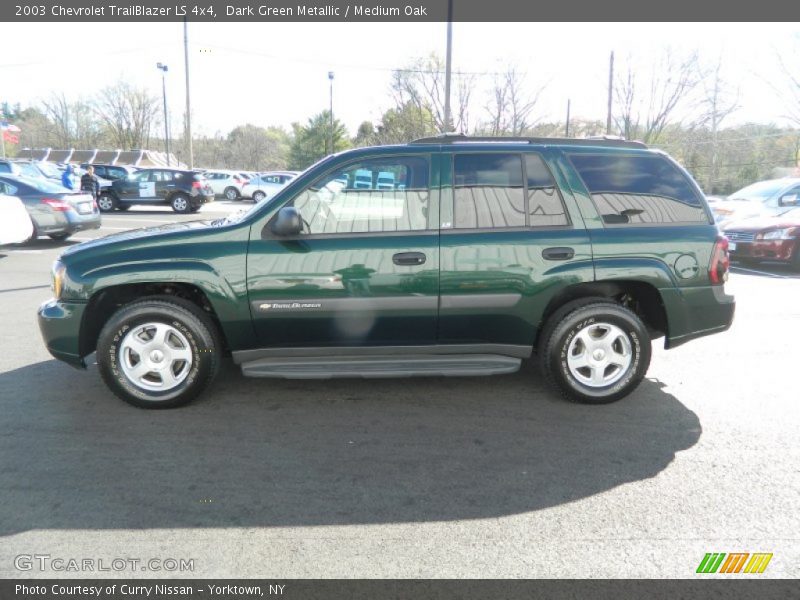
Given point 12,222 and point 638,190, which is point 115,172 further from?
point 638,190

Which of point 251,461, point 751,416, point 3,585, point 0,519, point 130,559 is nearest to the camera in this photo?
point 3,585

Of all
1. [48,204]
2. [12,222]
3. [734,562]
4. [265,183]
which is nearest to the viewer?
[734,562]

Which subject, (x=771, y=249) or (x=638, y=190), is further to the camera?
(x=771, y=249)

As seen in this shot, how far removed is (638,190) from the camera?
13.5 feet

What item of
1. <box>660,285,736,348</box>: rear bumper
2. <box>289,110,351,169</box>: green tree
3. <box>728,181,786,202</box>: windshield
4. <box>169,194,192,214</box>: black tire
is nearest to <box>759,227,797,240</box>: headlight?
<box>728,181,786,202</box>: windshield

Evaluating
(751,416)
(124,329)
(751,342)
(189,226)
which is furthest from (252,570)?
(751,342)

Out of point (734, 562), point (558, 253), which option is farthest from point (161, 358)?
point (734, 562)

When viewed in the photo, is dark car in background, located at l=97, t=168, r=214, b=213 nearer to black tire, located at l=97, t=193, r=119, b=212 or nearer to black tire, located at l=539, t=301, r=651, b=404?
black tire, located at l=97, t=193, r=119, b=212

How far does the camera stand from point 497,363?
3.93 metres

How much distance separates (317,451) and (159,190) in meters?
20.6

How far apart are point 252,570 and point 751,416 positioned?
135 inches

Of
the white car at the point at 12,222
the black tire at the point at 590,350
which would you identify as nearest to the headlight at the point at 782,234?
the black tire at the point at 590,350

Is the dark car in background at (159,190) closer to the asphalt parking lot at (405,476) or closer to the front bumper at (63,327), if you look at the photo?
the asphalt parking lot at (405,476)

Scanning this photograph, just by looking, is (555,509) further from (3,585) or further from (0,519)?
(0,519)
